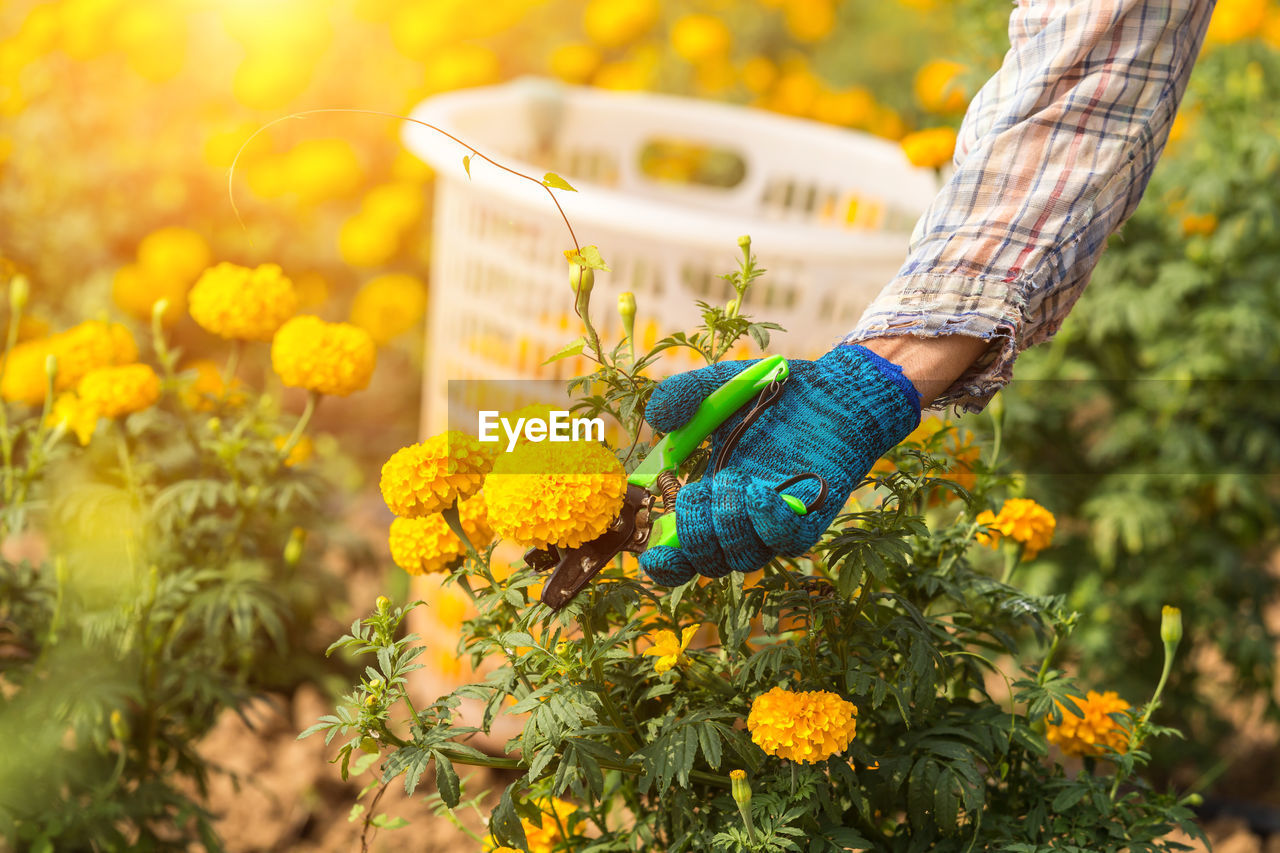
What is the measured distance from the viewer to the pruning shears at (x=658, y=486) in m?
0.83

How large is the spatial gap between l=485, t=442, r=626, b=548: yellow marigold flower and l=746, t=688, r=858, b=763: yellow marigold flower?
20cm

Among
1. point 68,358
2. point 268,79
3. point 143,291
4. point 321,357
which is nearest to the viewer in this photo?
point 321,357

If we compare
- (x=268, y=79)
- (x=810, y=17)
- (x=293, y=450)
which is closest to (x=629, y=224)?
(x=293, y=450)

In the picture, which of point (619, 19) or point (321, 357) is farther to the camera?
point (619, 19)

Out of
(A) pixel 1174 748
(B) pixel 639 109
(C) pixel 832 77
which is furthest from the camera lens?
(C) pixel 832 77

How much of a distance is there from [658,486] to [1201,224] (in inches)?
58.7

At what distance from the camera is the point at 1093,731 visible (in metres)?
1.02

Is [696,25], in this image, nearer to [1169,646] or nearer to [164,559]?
[164,559]

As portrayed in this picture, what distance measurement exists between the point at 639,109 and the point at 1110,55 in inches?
57.9

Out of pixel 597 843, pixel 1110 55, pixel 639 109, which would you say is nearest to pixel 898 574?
pixel 597 843

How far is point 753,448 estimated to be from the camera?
2.75 feet

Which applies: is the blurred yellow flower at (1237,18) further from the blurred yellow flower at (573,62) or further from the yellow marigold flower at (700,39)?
the blurred yellow flower at (573,62)

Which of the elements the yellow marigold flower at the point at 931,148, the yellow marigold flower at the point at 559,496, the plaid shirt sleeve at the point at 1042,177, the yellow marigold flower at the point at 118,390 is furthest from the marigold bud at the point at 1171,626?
the yellow marigold flower at the point at 118,390

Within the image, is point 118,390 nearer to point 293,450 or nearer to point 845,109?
point 293,450
